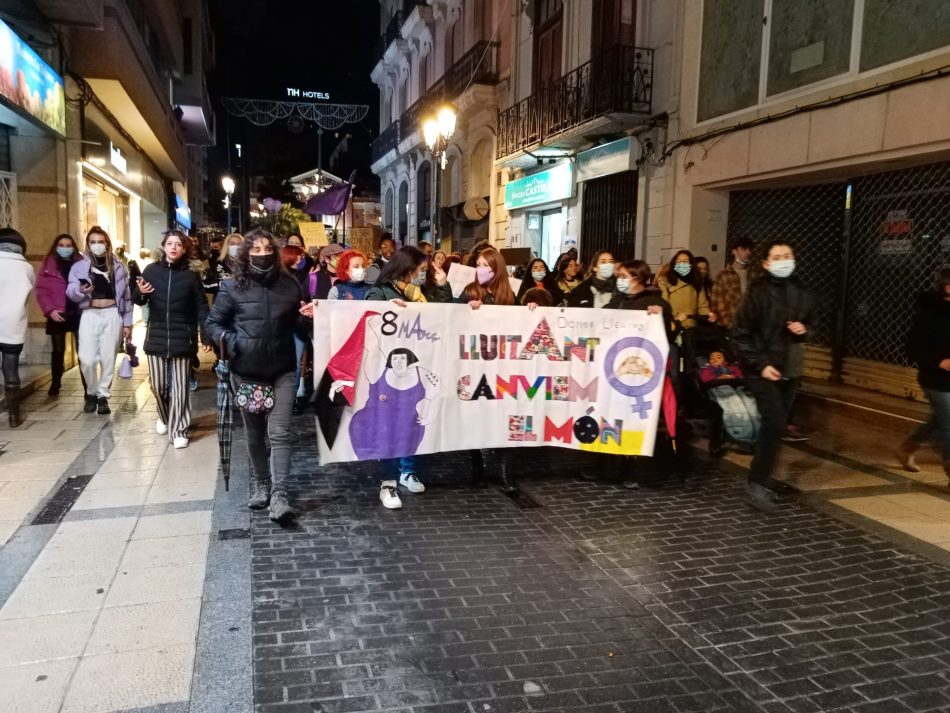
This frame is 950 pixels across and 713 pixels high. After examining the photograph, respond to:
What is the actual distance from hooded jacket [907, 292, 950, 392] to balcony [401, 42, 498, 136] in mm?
13475

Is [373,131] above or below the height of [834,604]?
above

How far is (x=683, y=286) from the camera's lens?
7922 millimetres

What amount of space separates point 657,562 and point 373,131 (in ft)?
136

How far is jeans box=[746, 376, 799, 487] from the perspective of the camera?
5.34 meters

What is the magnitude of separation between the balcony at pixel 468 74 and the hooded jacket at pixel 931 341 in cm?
1347

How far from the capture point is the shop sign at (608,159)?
12.9 m

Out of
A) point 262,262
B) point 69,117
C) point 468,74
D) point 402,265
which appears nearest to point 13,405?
point 262,262

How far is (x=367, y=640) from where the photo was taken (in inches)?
135

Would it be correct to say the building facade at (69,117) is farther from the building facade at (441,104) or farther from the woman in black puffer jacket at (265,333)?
the building facade at (441,104)

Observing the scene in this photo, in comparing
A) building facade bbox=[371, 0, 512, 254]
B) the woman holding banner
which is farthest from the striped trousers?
building facade bbox=[371, 0, 512, 254]

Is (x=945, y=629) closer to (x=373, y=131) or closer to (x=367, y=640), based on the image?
(x=367, y=640)

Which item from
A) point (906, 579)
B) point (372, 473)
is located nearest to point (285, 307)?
point (372, 473)

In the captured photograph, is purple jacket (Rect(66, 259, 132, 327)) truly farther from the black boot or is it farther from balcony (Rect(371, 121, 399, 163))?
balcony (Rect(371, 121, 399, 163))

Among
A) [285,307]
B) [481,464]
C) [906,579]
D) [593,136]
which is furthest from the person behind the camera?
[593,136]
